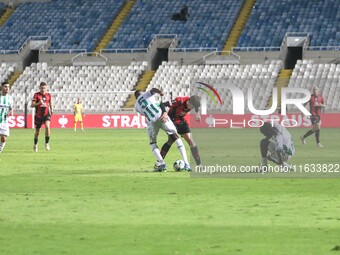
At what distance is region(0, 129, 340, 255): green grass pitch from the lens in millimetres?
10383

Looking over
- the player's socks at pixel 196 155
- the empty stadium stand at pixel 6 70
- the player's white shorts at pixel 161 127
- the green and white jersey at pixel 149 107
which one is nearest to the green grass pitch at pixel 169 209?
the player's socks at pixel 196 155

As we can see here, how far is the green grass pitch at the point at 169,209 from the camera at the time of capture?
10.4 m

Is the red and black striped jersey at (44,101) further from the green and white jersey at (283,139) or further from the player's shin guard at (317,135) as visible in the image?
the green and white jersey at (283,139)

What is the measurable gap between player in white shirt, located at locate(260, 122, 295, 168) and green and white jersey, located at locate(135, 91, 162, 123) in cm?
263

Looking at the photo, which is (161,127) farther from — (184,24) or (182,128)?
(184,24)

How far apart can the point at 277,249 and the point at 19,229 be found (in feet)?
10.7

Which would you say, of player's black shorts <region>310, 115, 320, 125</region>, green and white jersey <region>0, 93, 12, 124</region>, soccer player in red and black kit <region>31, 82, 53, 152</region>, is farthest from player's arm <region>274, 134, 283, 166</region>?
soccer player in red and black kit <region>31, 82, 53, 152</region>

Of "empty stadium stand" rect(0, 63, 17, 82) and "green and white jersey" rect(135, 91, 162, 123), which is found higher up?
"empty stadium stand" rect(0, 63, 17, 82)

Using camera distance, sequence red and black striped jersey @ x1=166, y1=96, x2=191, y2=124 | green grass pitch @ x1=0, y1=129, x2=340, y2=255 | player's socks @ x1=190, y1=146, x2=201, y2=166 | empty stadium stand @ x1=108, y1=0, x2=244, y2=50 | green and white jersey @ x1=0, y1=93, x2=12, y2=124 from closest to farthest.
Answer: green grass pitch @ x1=0, y1=129, x2=340, y2=255
player's socks @ x1=190, y1=146, x2=201, y2=166
red and black striped jersey @ x1=166, y1=96, x2=191, y2=124
green and white jersey @ x1=0, y1=93, x2=12, y2=124
empty stadium stand @ x1=108, y1=0, x2=244, y2=50

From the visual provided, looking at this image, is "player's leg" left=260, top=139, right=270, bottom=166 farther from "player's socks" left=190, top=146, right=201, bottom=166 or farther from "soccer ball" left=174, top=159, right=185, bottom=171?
"soccer ball" left=174, top=159, right=185, bottom=171

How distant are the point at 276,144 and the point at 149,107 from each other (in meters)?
3.19

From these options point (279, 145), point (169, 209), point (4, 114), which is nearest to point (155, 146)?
point (279, 145)

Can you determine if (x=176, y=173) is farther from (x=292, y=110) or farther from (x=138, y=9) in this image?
(x=138, y=9)

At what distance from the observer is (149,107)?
22078 millimetres
